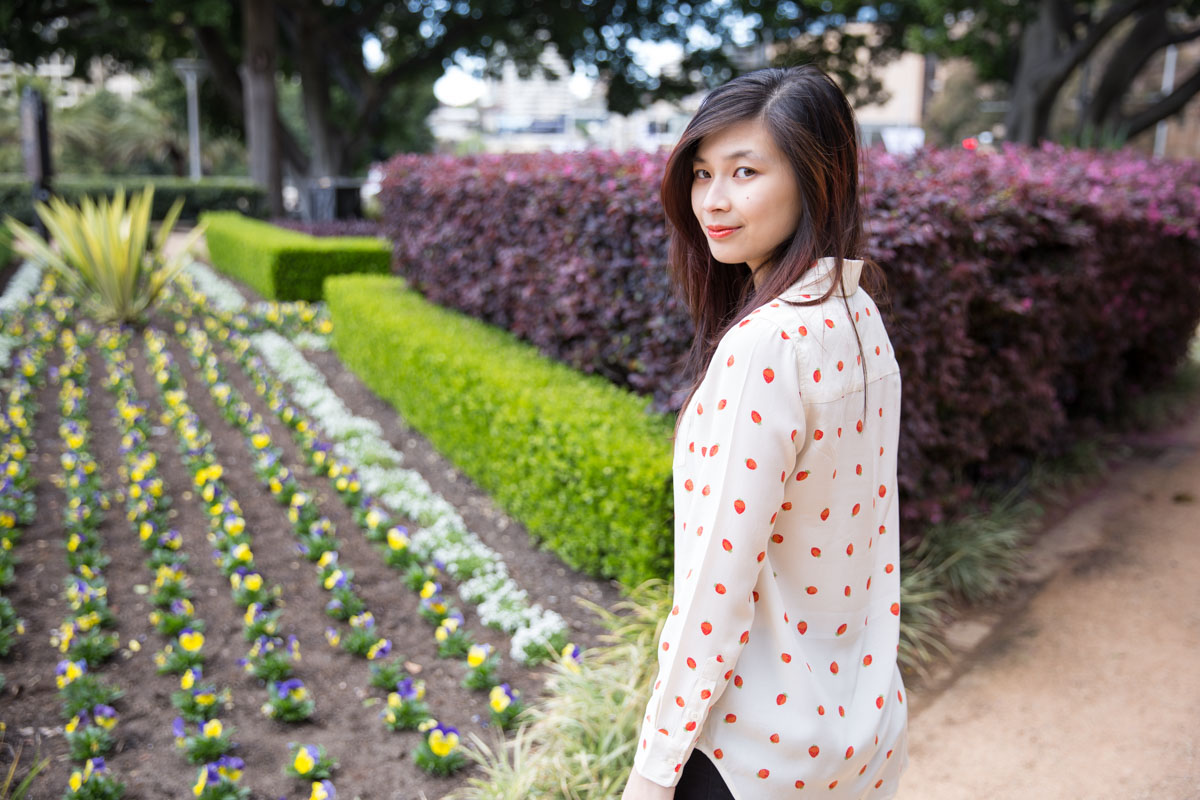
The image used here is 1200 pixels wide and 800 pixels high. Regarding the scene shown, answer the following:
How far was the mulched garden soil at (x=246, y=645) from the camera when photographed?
2693 millimetres

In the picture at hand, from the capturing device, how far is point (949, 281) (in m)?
3.50

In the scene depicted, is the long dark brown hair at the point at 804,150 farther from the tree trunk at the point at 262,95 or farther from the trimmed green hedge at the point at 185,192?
the trimmed green hedge at the point at 185,192

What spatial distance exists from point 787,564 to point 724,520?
18cm

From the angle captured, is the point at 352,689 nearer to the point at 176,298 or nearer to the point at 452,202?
the point at 452,202

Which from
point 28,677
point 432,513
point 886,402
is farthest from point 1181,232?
point 28,677

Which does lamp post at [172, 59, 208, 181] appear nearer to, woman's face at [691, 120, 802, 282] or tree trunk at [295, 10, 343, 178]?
tree trunk at [295, 10, 343, 178]

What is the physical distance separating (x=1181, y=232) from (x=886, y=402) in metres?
5.50

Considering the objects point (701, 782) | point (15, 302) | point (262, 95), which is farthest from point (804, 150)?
point (262, 95)

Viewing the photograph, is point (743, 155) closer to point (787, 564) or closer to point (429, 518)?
point (787, 564)

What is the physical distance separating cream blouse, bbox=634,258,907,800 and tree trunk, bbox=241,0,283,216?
60.2 ft

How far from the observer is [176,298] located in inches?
397

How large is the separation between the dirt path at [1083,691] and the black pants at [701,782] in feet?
5.36

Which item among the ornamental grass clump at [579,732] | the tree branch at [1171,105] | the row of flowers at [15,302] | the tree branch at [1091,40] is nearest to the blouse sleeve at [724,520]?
the ornamental grass clump at [579,732]

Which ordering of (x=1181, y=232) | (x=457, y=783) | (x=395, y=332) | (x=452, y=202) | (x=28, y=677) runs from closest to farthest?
1. (x=457, y=783)
2. (x=28, y=677)
3. (x=1181, y=232)
4. (x=395, y=332)
5. (x=452, y=202)
